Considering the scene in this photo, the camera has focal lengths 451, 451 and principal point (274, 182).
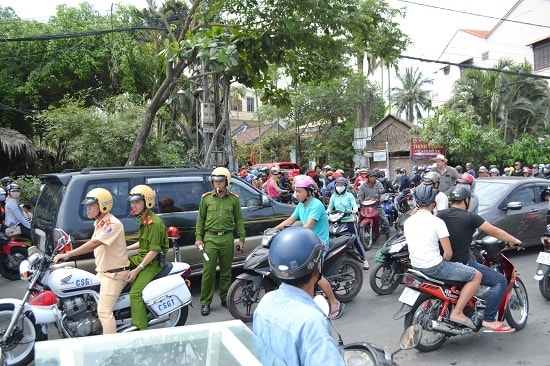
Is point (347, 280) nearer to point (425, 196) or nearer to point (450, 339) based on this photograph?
point (450, 339)

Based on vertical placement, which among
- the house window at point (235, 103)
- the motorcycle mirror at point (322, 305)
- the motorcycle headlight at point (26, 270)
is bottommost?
the motorcycle headlight at point (26, 270)

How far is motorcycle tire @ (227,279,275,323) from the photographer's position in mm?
5312

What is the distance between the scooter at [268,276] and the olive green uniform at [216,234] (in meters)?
0.32

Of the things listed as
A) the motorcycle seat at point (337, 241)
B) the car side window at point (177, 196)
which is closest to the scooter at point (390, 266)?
the motorcycle seat at point (337, 241)

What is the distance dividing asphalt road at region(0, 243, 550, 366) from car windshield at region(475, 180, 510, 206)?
1943 mm

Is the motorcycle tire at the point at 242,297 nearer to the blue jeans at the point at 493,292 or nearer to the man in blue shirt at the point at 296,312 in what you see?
the blue jeans at the point at 493,292

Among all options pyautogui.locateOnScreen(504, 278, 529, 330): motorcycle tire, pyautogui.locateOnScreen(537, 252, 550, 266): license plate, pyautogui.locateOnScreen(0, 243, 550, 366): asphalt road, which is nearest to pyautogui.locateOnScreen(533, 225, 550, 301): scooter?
pyautogui.locateOnScreen(537, 252, 550, 266): license plate

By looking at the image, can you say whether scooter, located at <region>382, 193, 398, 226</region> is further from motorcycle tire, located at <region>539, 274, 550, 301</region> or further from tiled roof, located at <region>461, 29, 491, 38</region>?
tiled roof, located at <region>461, 29, 491, 38</region>

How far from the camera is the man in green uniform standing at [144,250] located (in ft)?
14.3

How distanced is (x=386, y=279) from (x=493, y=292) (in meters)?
2.15

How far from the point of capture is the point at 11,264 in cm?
809

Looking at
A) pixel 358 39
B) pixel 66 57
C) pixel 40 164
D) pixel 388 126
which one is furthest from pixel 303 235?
pixel 388 126

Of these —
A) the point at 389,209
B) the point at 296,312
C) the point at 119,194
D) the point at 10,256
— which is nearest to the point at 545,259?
the point at 296,312

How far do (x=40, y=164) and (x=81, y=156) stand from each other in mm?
5153
